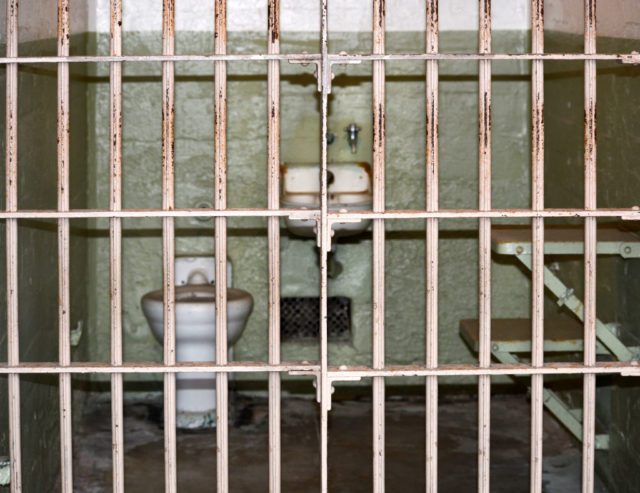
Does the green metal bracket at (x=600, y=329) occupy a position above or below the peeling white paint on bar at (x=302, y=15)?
below

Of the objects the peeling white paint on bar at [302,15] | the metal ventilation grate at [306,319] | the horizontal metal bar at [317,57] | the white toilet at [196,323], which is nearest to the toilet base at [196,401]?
the white toilet at [196,323]

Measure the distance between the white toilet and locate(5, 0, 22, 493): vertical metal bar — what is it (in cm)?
177

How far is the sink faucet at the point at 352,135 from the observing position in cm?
562

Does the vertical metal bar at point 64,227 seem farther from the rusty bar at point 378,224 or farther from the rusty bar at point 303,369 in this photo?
the rusty bar at point 378,224

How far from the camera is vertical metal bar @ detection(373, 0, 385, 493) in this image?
3.26m

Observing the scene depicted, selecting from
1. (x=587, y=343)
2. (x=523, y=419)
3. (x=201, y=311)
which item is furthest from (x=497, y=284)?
(x=587, y=343)

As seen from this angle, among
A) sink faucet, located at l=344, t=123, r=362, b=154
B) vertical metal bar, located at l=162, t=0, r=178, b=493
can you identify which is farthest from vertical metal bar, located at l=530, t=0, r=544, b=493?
sink faucet, located at l=344, t=123, r=362, b=154

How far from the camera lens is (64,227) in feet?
11.0

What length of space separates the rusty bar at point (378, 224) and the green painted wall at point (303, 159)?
2402 millimetres

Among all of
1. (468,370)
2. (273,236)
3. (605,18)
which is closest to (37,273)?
(273,236)

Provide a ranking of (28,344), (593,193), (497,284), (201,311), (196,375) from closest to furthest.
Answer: (593,193) < (28,344) < (201,311) < (196,375) < (497,284)

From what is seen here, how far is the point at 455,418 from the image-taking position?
18.3 feet

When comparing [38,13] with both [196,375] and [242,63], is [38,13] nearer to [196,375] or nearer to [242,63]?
[242,63]

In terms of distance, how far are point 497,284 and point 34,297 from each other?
2727mm
